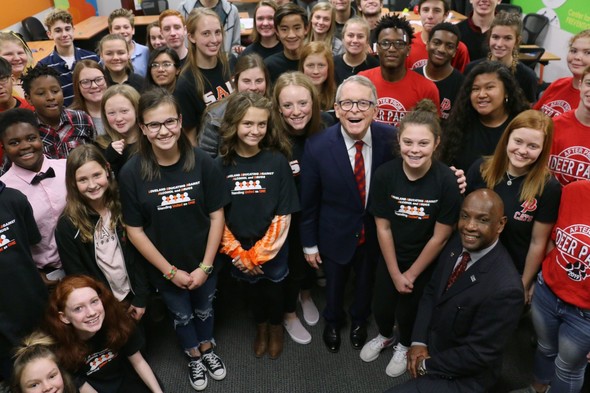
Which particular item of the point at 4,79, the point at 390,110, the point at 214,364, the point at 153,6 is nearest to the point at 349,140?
the point at 390,110

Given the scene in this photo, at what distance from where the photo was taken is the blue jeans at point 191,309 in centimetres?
254

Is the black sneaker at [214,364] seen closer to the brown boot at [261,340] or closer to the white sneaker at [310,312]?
the brown boot at [261,340]

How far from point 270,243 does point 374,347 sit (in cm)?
104

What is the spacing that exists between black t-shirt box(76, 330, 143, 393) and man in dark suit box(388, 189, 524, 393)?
1.41m

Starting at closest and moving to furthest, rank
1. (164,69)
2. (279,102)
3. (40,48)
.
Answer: (279,102) < (164,69) < (40,48)

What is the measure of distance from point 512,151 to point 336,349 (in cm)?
164

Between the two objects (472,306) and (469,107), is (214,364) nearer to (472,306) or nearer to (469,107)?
(472,306)

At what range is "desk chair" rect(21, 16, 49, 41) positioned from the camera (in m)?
7.17

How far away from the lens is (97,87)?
2.95 meters

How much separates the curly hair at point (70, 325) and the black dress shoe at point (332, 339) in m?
1.32

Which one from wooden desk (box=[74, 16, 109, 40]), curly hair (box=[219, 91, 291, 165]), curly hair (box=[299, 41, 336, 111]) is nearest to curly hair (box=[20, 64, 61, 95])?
curly hair (box=[219, 91, 291, 165])

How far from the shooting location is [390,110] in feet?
9.76

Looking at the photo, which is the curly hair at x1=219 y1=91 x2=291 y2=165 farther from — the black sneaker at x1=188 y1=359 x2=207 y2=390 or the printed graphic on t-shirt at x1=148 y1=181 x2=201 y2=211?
the black sneaker at x1=188 y1=359 x2=207 y2=390

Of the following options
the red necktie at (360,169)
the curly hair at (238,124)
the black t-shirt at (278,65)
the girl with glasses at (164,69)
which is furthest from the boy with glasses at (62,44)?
the red necktie at (360,169)
